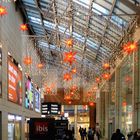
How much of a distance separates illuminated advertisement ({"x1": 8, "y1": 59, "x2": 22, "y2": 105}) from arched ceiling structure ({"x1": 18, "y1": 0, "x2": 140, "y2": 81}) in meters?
2.51

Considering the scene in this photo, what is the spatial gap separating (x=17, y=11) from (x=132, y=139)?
9641 mm

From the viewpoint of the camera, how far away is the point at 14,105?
74.3ft

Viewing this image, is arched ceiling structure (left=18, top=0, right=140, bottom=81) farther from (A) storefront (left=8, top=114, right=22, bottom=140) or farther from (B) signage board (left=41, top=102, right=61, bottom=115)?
(B) signage board (left=41, top=102, right=61, bottom=115)

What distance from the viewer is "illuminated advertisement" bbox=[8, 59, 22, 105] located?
2089cm

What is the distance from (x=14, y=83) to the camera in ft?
74.8

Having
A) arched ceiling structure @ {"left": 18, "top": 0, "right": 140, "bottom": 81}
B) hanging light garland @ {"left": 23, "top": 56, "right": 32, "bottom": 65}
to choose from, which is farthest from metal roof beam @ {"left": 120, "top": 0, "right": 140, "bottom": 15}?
hanging light garland @ {"left": 23, "top": 56, "right": 32, "bottom": 65}

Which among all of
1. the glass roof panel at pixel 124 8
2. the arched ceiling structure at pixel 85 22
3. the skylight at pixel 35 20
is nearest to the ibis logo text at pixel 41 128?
the arched ceiling structure at pixel 85 22

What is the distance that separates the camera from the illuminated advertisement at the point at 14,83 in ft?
68.5

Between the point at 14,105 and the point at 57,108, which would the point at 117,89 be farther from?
the point at 14,105

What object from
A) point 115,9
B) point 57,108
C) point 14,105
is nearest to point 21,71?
point 14,105

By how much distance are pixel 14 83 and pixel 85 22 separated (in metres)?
5.07

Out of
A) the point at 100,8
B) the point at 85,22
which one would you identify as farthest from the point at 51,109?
the point at 100,8

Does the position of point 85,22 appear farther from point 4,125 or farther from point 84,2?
point 4,125

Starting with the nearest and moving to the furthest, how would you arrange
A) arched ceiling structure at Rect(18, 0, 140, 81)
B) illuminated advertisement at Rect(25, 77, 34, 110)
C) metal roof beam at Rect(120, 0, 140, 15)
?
1. metal roof beam at Rect(120, 0, 140, 15)
2. arched ceiling structure at Rect(18, 0, 140, 81)
3. illuminated advertisement at Rect(25, 77, 34, 110)
